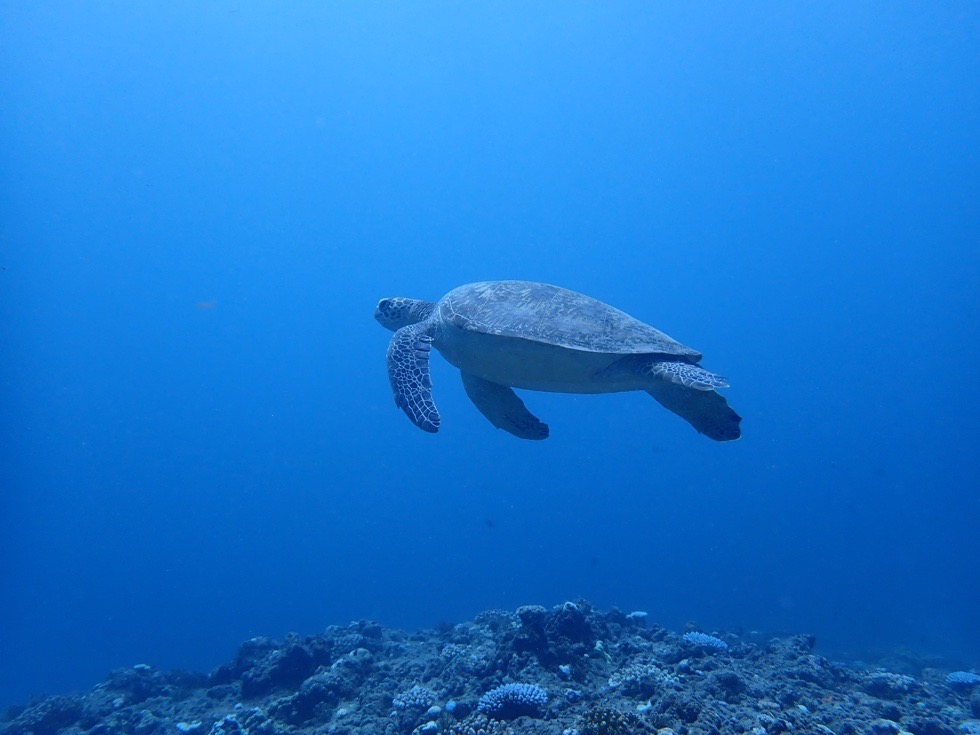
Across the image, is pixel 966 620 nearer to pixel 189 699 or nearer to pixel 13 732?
pixel 189 699

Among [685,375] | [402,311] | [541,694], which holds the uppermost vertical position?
[402,311]

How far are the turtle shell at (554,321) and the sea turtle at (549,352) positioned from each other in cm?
1

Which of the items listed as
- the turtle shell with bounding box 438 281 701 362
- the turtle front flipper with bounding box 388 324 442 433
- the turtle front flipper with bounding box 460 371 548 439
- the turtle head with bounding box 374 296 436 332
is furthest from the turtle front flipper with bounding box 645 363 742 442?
the turtle head with bounding box 374 296 436 332

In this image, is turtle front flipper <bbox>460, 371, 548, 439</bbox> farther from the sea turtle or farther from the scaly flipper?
the scaly flipper

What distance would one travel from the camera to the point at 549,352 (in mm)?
6621

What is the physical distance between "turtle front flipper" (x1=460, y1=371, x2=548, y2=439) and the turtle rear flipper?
211 centimetres

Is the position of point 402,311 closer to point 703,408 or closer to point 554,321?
point 554,321

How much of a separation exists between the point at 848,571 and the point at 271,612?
197ft

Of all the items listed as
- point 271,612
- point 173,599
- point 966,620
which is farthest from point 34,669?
point 966,620

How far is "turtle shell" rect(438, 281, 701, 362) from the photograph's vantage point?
6.49 metres

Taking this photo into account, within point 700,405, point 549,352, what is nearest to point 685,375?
point 700,405

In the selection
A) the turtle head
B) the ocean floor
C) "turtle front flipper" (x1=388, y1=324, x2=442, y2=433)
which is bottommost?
the ocean floor

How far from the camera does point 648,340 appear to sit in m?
6.68

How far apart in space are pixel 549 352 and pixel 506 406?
2206 mm
